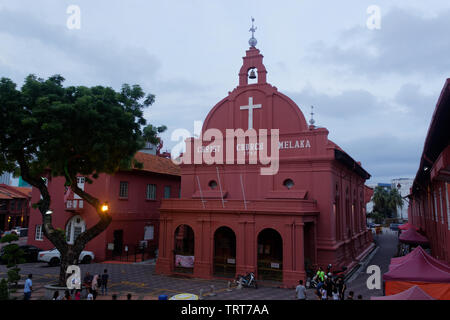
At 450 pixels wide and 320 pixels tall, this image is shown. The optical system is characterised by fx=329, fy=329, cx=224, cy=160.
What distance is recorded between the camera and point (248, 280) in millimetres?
19484

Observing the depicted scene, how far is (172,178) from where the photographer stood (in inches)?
1405

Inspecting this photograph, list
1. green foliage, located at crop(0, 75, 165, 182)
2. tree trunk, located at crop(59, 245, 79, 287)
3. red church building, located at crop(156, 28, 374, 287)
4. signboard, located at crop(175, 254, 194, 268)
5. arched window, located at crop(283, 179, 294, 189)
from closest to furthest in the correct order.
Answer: green foliage, located at crop(0, 75, 165, 182) < tree trunk, located at crop(59, 245, 79, 287) < red church building, located at crop(156, 28, 374, 287) < signboard, located at crop(175, 254, 194, 268) < arched window, located at crop(283, 179, 294, 189)

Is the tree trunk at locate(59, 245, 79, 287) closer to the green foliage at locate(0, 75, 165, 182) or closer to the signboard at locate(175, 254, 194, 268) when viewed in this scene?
the green foliage at locate(0, 75, 165, 182)

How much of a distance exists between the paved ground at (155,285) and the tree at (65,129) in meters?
3.55

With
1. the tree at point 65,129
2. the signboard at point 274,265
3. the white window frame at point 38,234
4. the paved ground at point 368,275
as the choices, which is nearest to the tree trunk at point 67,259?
the tree at point 65,129

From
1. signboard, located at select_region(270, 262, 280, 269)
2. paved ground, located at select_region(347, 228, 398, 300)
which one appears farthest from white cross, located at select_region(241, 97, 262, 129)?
paved ground, located at select_region(347, 228, 398, 300)

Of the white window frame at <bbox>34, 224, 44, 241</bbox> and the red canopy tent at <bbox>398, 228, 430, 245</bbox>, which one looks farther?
the white window frame at <bbox>34, 224, 44, 241</bbox>

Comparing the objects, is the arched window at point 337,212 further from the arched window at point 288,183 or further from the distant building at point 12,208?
the distant building at point 12,208

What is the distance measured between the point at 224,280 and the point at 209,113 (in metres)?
13.3

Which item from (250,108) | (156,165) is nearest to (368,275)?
(250,108)

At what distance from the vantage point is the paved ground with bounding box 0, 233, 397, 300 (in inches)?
687

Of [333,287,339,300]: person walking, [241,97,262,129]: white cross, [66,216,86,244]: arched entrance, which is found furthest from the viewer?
[66,216,86,244]: arched entrance

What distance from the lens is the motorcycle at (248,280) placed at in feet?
63.4

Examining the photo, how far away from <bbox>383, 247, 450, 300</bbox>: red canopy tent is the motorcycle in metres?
8.48
